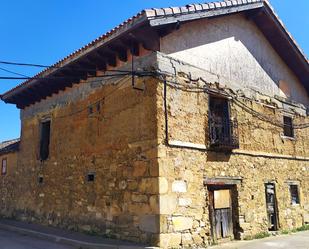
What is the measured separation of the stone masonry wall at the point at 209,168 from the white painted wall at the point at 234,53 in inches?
27.7

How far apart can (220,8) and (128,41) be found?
2.96 m

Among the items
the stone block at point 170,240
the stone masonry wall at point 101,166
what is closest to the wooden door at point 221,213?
the stone block at point 170,240

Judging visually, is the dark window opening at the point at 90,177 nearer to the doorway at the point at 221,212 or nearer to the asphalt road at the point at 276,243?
the doorway at the point at 221,212

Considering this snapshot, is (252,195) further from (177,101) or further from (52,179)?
(52,179)

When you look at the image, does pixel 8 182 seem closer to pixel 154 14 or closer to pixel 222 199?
pixel 222 199

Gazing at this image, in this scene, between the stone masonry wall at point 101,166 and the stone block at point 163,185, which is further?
the stone masonry wall at point 101,166

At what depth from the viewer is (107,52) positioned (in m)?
9.17

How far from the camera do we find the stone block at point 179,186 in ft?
25.8

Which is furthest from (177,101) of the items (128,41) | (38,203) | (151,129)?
(38,203)

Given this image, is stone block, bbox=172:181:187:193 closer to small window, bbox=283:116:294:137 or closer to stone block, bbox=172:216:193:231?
stone block, bbox=172:216:193:231

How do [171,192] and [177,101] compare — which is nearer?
[171,192]

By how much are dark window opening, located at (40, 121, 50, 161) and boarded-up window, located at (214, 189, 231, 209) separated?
634cm

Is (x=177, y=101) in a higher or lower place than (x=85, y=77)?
lower

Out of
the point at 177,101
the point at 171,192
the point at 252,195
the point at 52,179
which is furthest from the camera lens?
the point at 52,179
